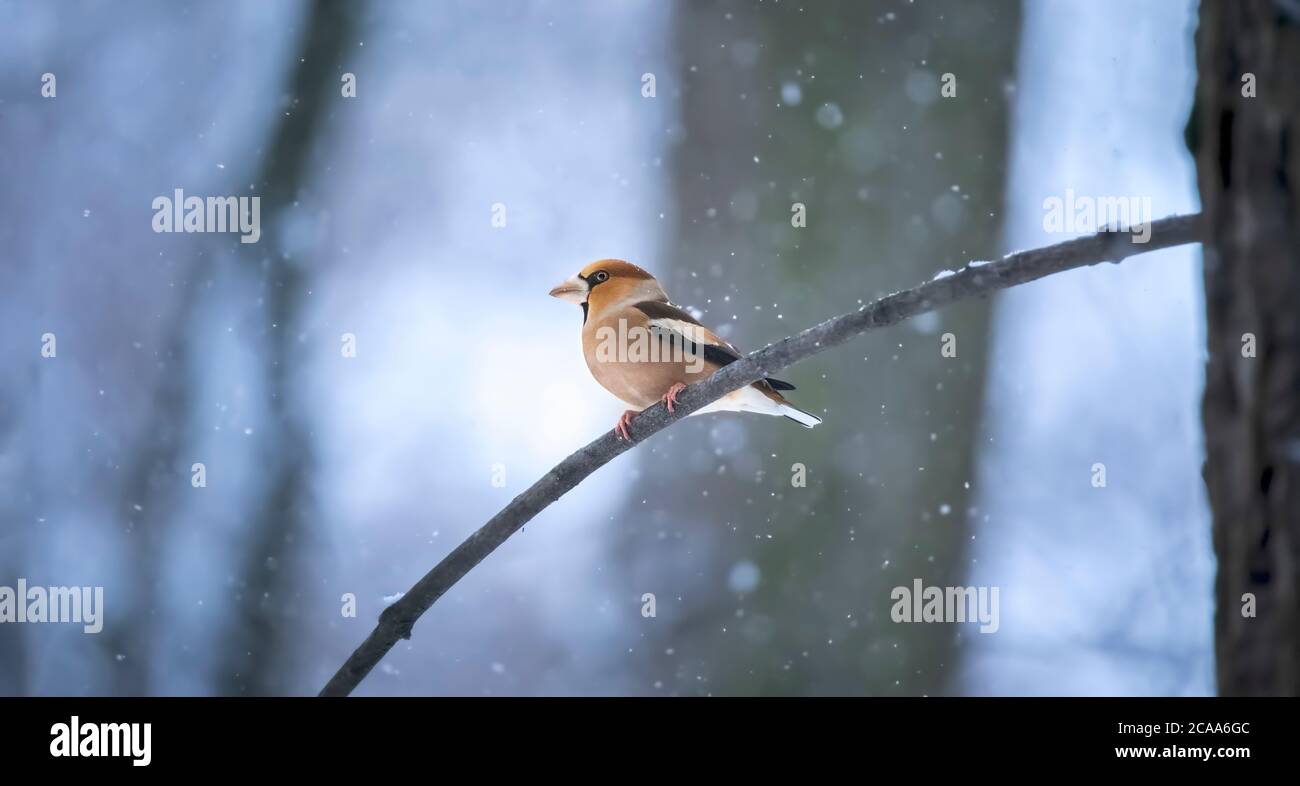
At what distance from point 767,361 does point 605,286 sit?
34.9 inches

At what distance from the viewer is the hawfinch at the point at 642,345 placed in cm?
Answer: 212

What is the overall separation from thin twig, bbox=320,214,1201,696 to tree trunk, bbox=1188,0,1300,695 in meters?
0.08

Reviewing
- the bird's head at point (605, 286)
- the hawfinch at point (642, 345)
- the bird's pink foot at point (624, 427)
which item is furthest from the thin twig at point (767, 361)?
the bird's head at point (605, 286)

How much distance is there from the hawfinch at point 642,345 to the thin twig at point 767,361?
0.19 meters

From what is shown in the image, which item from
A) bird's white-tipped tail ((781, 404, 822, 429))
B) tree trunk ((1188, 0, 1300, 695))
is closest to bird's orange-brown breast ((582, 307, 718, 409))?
bird's white-tipped tail ((781, 404, 822, 429))

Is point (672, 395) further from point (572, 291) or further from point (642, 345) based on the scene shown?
point (572, 291)

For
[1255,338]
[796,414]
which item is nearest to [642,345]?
[796,414]

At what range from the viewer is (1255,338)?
3.02 feet

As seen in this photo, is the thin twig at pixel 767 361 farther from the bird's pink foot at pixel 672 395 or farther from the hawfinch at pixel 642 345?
the hawfinch at pixel 642 345

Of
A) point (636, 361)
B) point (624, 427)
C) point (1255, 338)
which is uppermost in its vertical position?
point (636, 361)

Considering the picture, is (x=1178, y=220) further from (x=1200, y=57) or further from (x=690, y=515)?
(x=690, y=515)
